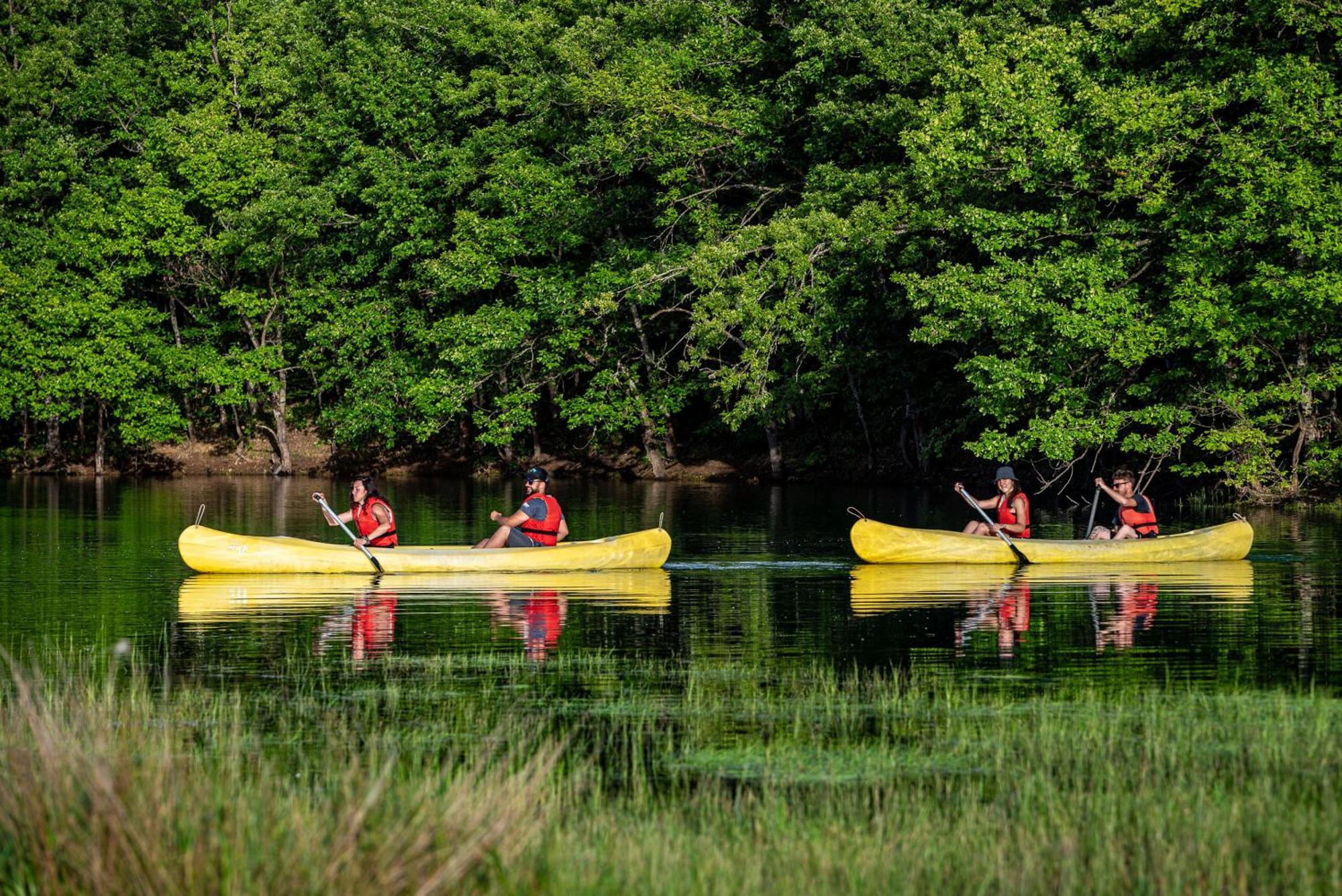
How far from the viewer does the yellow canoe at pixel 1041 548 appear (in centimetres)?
2264

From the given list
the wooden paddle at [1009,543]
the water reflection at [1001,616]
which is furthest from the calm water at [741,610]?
the wooden paddle at [1009,543]

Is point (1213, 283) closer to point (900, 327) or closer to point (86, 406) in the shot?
point (900, 327)

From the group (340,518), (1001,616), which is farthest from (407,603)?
(340,518)

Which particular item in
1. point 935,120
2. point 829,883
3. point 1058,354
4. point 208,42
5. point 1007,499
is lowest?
point 829,883

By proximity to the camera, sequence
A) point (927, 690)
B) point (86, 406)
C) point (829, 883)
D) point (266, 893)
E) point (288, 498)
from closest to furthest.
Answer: point (266, 893) < point (829, 883) < point (927, 690) < point (288, 498) < point (86, 406)

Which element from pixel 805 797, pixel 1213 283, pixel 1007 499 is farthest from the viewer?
pixel 1213 283

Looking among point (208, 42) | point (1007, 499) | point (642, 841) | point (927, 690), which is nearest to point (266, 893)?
point (642, 841)

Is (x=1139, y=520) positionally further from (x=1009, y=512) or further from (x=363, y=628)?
(x=363, y=628)

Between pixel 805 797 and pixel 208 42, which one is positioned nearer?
pixel 805 797

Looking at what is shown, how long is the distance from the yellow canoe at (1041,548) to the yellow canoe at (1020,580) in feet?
0.35

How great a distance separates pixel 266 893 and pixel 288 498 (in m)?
35.6

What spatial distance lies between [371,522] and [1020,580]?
802cm

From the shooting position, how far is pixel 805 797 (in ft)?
29.8

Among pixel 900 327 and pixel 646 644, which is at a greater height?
pixel 900 327
